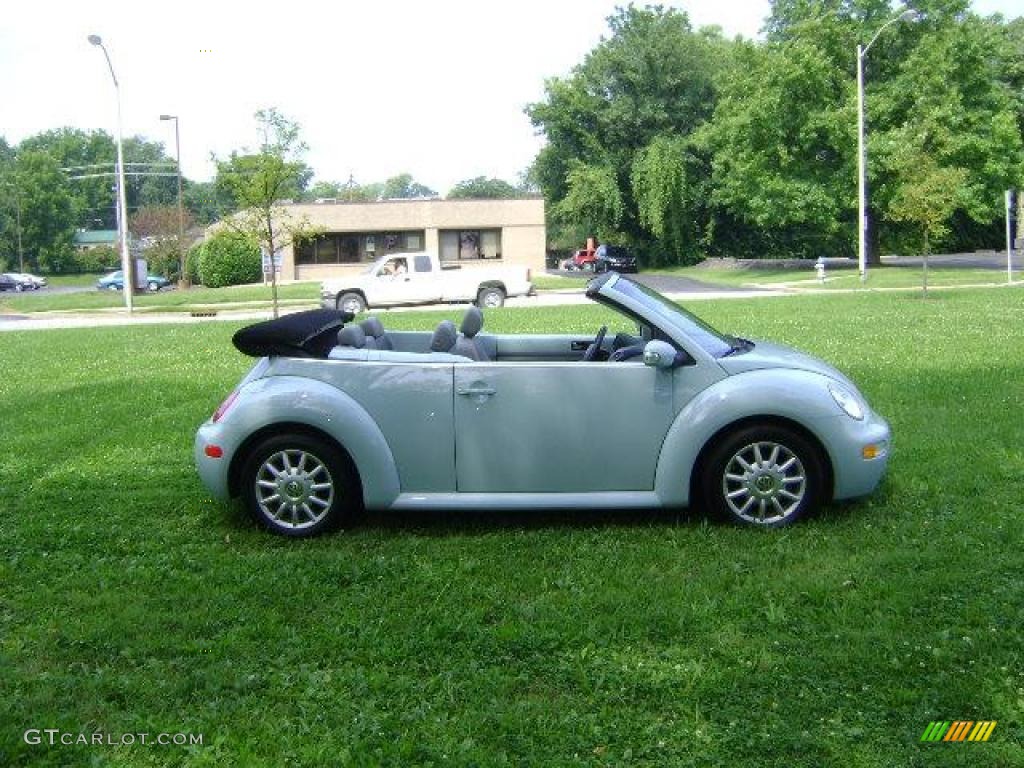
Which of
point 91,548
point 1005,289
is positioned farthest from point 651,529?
point 1005,289

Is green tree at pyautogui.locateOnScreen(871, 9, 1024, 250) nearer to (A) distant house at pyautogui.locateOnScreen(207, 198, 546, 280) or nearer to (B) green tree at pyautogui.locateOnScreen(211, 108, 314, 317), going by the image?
(A) distant house at pyautogui.locateOnScreen(207, 198, 546, 280)

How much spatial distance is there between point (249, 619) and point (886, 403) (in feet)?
20.6

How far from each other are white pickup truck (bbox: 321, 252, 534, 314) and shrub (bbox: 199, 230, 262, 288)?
2146 cm

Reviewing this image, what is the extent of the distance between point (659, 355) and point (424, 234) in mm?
50541

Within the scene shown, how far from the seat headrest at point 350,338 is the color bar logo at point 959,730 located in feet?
12.3

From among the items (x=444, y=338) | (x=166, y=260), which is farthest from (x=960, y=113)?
(x=166, y=260)

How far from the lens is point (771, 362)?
19.2ft

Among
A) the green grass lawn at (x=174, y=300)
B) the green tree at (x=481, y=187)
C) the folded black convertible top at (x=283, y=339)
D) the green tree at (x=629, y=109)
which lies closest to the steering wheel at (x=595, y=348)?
the folded black convertible top at (x=283, y=339)

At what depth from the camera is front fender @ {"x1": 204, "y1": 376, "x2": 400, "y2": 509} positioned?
5.61 m

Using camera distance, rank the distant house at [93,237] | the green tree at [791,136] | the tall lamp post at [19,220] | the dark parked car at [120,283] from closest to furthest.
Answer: the green tree at [791,136] → the dark parked car at [120,283] → the tall lamp post at [19,220] → the distant house at [93,237]

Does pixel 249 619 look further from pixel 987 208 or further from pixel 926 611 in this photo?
pixel 987 208

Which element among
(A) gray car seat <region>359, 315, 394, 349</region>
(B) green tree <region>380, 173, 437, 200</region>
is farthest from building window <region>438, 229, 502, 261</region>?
(B) green tree <region>380, 173, 437, 200</region>

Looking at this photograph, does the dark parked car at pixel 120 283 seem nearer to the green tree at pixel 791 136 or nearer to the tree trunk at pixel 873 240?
the green tree at pixel 791 136

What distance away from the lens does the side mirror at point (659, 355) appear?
556 centimetres
